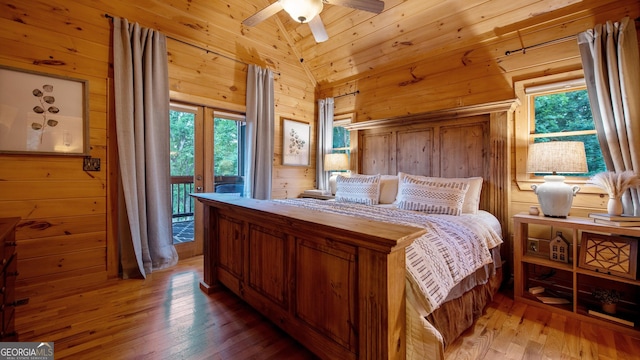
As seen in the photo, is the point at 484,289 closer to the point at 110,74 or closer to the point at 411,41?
the point at 411,41

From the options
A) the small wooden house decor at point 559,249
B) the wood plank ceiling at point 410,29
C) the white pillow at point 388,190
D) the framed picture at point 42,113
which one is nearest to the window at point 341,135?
the wood plank ceiling at point 410,29

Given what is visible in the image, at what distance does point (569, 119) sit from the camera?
2381mm

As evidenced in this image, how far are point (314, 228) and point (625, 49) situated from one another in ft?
9.00

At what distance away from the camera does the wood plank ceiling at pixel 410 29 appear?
7.89ft

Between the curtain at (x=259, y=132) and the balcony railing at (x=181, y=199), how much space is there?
2.28 ft

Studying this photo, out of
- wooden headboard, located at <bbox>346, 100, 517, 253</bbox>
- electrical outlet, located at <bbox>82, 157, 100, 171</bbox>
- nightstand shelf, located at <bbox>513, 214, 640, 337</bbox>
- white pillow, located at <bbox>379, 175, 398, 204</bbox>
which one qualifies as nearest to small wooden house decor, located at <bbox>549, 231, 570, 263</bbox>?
nightstand shelf, located at <bbox>513, 214, 640, 337</bbox>

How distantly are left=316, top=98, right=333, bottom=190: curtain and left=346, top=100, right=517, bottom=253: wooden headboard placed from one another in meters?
0.47

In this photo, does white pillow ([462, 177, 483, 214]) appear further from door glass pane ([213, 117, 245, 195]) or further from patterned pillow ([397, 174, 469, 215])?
door glass pane ([213, 117, 245, 195])

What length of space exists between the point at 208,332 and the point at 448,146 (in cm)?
288

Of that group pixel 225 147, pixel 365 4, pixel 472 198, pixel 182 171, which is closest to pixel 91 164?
pixel 182 171

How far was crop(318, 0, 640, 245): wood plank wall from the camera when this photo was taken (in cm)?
223

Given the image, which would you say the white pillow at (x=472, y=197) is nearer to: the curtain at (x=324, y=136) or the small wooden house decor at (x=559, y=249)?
the small wooden house decor at (x=559, y=249)

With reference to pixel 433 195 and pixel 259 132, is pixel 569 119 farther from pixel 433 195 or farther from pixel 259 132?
pixel 259 132

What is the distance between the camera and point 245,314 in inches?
74.7
